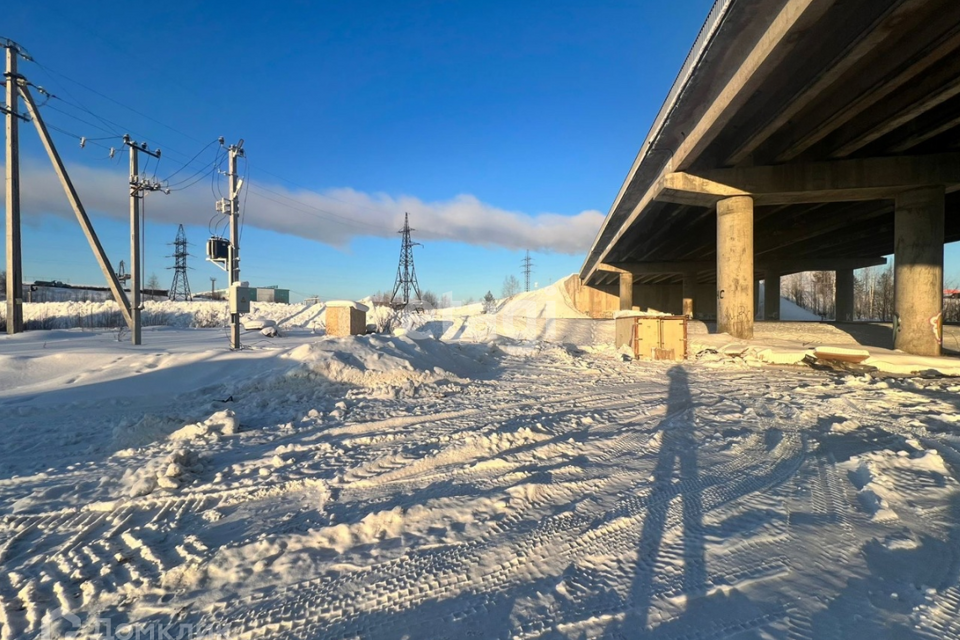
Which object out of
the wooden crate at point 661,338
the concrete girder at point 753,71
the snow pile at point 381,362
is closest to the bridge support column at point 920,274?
the concrete girder at point 753,71

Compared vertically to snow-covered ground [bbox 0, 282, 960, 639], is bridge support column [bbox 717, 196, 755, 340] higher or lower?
higher

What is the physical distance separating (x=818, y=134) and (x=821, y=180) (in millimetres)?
2978

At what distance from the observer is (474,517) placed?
3502 mm

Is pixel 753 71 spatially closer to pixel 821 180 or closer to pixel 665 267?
pixel 821 180

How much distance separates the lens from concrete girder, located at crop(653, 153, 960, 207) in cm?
1538

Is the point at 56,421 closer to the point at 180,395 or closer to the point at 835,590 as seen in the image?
the point at 180,395

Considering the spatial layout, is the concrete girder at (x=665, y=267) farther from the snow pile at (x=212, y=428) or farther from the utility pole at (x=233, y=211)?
the snow pile at (x=212, y=428)

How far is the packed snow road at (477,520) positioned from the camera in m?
2.40

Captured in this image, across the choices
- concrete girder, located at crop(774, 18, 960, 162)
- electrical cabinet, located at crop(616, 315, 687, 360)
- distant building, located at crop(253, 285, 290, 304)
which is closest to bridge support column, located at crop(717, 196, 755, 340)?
concrete girder, located at crop(774, 18, 960, 162)

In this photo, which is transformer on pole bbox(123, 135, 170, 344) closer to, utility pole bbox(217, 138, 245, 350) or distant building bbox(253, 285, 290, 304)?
utility pole bbox(217, 138, 245, 350)

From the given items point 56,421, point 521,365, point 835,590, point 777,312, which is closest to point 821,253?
point 777,312

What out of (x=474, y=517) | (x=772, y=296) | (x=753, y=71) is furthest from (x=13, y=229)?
(x=772, y=296)

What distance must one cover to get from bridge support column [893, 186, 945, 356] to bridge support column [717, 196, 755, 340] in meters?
4.45

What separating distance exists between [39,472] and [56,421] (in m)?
2.24
